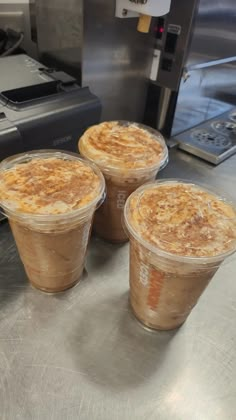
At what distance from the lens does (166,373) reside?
0.49m

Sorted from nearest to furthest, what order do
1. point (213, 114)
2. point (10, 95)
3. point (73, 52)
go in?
point (10, 95), point (73, 52), point (213, 114)

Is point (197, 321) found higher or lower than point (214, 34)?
lower

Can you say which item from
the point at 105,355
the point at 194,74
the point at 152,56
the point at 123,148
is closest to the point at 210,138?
the point at 194,74

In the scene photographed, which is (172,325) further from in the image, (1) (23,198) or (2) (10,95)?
(2) (10,95)

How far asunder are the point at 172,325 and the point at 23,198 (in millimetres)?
328

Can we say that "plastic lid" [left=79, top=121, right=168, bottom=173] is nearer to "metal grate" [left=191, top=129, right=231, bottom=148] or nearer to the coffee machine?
the coffee machine

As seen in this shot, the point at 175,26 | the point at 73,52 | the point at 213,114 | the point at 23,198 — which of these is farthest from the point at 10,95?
the point at 213,114

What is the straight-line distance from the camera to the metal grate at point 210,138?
106 centimetres

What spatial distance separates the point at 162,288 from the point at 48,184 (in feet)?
0.80

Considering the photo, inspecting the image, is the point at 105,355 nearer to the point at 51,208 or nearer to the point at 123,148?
the point at 51,208

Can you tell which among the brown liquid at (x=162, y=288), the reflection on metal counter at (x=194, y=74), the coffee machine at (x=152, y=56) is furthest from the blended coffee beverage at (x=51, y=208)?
the reflection on metal counter at (x=194, y=74)

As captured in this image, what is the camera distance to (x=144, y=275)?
1.62ft

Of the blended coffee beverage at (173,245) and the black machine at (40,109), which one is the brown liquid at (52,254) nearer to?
the blended coffee beverage at (173,245)

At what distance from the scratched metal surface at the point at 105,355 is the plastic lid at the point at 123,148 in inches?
8.4
